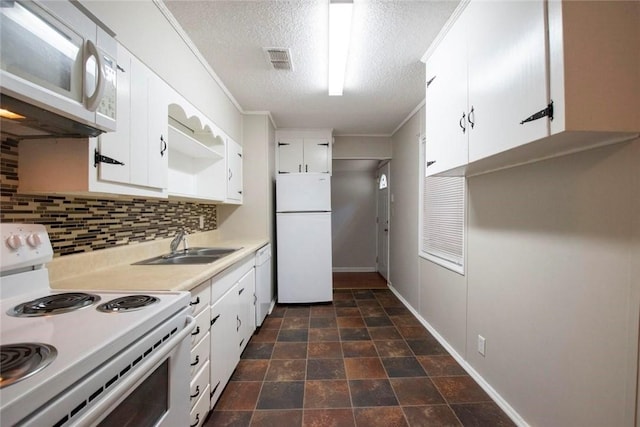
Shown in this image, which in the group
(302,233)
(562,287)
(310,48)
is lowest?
(562,287)

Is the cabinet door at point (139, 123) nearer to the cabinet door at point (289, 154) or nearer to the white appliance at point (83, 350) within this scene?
the white appliance at point (83, 350)

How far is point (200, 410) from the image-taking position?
4.51 ft

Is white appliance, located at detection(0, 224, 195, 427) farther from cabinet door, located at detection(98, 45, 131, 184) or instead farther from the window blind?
the window blind

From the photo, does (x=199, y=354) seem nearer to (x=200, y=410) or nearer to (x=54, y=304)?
(x=200, y=410)

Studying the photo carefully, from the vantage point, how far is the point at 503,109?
3.72ft

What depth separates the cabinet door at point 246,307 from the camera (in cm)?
204

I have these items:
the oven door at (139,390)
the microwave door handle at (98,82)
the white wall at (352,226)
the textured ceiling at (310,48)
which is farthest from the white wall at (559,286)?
the white wall at (352,226)

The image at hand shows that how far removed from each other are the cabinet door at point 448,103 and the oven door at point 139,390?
5.48 ft

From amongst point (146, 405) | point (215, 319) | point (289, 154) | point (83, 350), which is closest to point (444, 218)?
point (215, 319)

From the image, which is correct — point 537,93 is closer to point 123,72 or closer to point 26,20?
point 26,20

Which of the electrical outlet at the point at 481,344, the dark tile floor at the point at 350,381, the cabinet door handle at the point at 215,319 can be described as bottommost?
the dark tile floor at the point at 350,381

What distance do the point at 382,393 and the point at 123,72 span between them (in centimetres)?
239

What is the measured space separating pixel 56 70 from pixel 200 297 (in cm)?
107

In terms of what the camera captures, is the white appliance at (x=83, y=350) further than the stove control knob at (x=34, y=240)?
No
